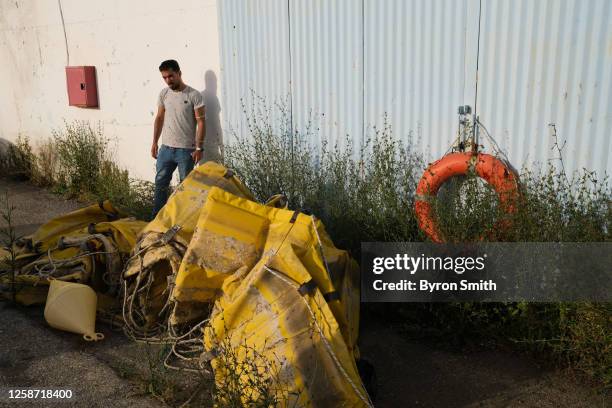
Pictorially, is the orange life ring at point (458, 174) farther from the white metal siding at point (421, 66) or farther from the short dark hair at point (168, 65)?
the short dark hair at point (168, 65)

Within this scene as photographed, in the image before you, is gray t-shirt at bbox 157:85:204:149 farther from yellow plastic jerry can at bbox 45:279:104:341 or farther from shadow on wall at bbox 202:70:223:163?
yellow plastic jerry can at bbox 45:279:104:341

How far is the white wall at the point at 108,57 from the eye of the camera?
7.12 meters

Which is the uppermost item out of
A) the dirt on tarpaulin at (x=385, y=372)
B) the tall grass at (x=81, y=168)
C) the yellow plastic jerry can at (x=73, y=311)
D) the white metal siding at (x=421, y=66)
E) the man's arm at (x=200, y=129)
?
the white metal siding at (x=421, y=66)

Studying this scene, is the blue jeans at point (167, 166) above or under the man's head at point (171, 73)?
under

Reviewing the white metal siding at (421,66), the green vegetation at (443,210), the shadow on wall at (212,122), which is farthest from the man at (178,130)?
the white metal siding at (421,66)

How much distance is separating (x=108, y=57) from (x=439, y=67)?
5611 mm

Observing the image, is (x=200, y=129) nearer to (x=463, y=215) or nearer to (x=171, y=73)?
(x=171, y=73)

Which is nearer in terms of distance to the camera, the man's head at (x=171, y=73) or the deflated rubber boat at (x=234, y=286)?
the deflated rubber boat at (x=234, y=286)

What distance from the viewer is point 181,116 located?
661 cm

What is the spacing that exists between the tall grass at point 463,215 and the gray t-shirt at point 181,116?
1251 millimetres

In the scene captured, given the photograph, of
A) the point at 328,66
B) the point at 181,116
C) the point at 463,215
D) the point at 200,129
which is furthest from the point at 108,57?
the point at 463,215

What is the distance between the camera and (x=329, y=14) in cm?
551

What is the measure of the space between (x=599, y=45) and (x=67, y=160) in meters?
7.96

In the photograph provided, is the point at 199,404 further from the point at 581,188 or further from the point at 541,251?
the point at 581,188
